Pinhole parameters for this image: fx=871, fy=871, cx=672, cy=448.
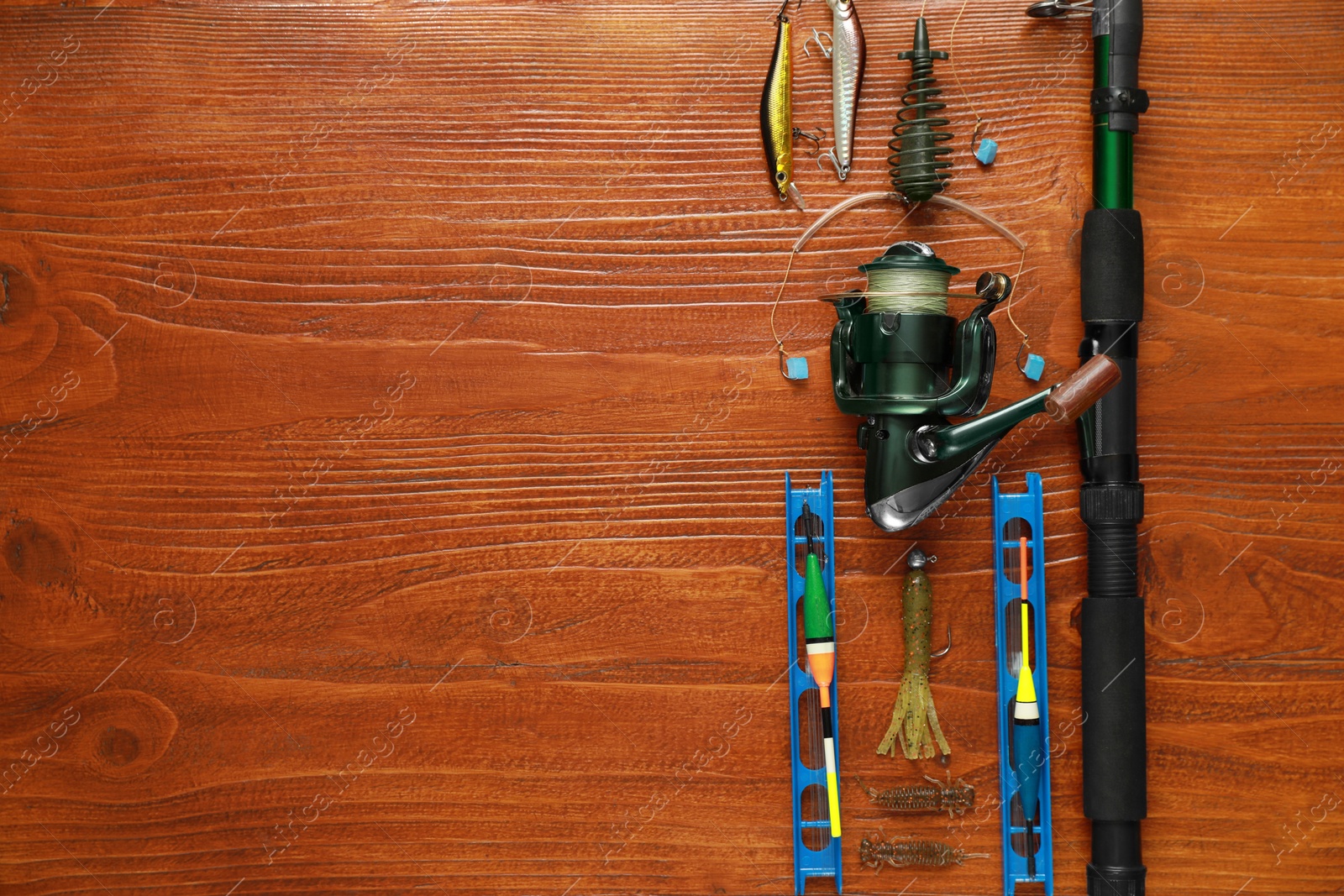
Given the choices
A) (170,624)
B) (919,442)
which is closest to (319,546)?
(170,624)

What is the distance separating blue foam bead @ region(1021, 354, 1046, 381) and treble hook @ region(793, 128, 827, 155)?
459 mm

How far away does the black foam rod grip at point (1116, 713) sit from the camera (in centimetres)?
129

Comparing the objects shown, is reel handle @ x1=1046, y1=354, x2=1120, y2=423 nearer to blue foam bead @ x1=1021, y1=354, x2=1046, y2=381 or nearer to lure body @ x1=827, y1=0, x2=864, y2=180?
blue foam bead @ x1=1021, y1=354, x2=1046, y2=381

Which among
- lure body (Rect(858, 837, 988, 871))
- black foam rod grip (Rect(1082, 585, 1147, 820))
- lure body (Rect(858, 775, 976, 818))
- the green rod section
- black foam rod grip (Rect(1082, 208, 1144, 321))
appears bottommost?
lure body (Rect(858, 837, 988, 871))

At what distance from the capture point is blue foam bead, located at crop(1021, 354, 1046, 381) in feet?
4.38

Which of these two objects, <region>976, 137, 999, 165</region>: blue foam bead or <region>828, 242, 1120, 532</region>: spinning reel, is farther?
<region>976, 137, 999, 165</region>: blue foam bead

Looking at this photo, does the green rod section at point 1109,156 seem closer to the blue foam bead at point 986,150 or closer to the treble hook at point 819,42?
the blue foam bead at point 986,150

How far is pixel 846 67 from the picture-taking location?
1.34 meters

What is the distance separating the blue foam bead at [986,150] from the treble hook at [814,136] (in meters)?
0.24

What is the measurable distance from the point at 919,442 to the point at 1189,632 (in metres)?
0.55

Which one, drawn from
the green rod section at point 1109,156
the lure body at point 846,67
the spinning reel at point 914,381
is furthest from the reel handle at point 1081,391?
the lure body at point 846,67

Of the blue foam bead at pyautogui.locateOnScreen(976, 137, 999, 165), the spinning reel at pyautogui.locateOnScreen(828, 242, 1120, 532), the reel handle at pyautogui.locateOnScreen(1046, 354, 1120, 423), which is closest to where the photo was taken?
the reel handle at pyautogui.locateOnScreen(1046, 354, 1120, 423)

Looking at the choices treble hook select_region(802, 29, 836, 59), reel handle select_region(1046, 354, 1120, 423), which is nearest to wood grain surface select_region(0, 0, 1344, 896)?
treble hook select_region(802, 29, 836, 59)

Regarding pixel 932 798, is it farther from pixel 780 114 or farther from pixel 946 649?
pixel 780 114
